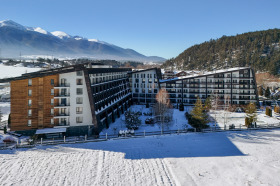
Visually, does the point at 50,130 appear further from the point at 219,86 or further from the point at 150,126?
the point at 219,86

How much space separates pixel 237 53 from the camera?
470ft

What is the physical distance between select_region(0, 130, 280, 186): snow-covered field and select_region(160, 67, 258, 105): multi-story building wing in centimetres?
2384

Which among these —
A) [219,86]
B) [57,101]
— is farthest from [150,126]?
[219,86]

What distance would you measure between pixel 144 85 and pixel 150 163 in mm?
36350

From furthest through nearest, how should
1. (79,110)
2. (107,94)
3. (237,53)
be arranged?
1. (237,53)
2. (107,94)
3. (79,110)

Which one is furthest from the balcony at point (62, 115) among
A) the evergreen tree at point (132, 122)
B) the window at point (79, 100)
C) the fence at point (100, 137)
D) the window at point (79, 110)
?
the evergreen tree at point (132, 122)

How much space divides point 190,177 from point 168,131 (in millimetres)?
12764

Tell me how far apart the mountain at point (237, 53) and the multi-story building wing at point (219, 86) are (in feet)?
217

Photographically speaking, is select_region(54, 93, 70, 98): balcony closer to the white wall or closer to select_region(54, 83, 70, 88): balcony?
the white wall

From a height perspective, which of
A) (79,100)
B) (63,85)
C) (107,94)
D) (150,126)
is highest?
(63,85)

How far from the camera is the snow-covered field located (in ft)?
60.1

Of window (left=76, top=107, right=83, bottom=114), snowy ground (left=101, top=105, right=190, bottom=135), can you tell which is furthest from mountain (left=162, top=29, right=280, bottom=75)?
window (left=76, top=107, right=83, bottom=114)

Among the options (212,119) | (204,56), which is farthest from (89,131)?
(204,56)

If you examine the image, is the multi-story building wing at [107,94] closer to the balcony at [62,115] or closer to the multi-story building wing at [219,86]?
the balcony at [62,115]
